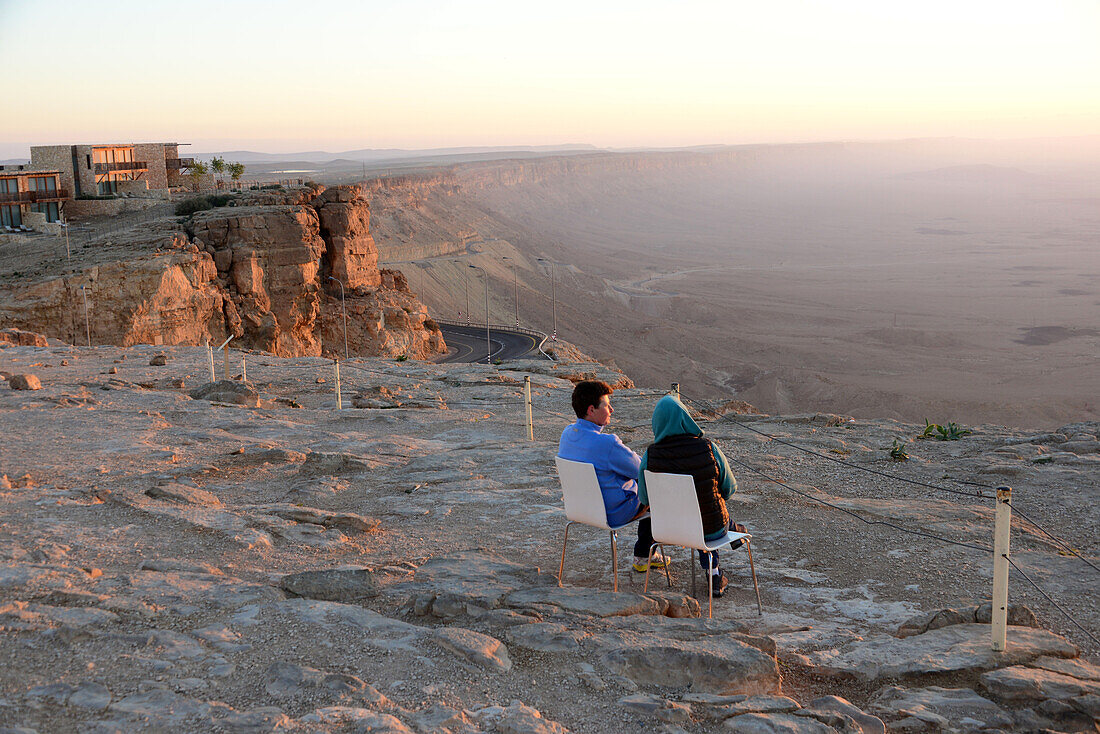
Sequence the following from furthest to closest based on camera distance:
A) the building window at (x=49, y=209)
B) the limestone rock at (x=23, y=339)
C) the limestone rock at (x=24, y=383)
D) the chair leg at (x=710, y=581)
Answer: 1. the building window at (x=49, y=209)
2. the limestone rock at (x=23, y=339)
3. the limestone rock at (x=24, y=383)
4. the chair leg at (x=710, y=581)

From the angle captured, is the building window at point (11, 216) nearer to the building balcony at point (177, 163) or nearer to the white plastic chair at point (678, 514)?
the building balcony at point (177, 163)

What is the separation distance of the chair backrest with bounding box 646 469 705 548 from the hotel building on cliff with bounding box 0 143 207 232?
175 ft

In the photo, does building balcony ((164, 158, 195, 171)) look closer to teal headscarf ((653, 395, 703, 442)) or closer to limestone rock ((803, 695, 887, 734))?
teal headscarf ((653, 395, 703, 442))

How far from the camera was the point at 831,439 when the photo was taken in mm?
15023

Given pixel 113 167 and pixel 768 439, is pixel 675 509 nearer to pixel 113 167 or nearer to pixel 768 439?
pixel 768 439

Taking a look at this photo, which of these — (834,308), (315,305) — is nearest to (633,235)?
(834,308)

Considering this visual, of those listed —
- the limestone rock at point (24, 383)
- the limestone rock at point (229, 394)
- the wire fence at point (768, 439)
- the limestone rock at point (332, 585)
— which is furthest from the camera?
the limestone rock at point (229, 394)

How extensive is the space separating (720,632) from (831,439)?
10.1 meters

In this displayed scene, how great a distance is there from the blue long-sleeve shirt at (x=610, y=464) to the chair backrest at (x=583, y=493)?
12cm

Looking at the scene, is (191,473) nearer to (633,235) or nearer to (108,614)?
(108,614)

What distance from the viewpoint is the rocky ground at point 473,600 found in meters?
4.66

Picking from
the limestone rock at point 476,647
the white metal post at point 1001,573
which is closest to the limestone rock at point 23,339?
the limestone rock at point 476,647

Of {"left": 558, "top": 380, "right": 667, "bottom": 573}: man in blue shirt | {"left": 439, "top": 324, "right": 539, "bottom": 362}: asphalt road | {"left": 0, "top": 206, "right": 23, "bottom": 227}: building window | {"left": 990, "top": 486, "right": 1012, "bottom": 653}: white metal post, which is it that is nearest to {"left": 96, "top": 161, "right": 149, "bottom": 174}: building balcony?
{"left": 0, "top": 206, "right": 23, "bottom": 227}: building window

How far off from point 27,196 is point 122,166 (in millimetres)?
8372
